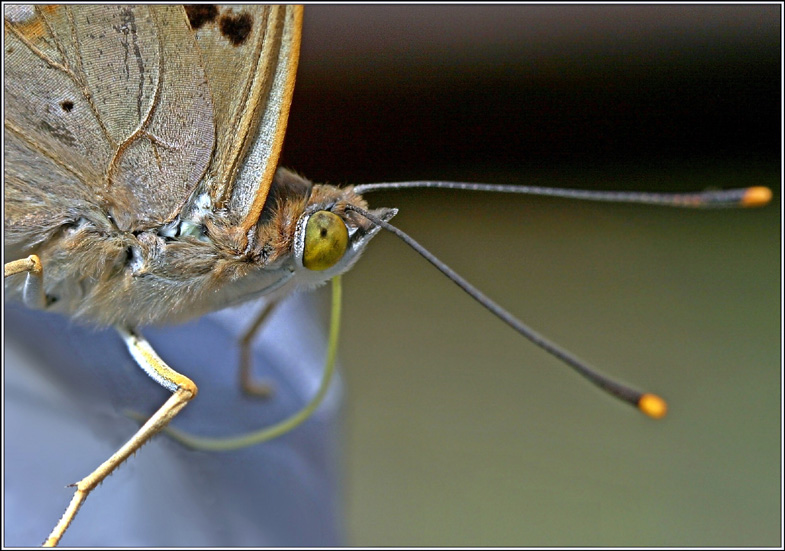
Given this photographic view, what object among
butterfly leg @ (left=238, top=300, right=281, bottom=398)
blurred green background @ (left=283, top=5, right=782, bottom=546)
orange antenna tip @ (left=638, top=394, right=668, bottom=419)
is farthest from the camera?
blurred green background @ (left=283, top=5, right=782, bottom=546)

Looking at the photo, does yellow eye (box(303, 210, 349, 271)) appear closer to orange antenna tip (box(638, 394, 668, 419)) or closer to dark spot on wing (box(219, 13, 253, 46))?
dark spot on wing (box(219, 13, 253, 46))

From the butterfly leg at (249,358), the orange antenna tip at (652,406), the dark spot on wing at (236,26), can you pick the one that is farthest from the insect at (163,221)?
the orange antenna tip at (652,406)

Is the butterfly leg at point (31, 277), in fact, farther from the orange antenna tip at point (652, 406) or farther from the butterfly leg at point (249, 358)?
the orange antenna tip at point (652, 406)

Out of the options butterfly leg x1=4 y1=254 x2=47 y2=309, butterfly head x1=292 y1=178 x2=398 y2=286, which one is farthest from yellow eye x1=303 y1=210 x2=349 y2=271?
butterfly leg x1=4 y1=254 x2=47 y2=309

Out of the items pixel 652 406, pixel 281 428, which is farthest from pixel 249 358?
pixel 652 406

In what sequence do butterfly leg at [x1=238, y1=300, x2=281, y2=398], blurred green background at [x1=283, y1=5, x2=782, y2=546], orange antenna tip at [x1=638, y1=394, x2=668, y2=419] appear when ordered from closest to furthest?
orange antenna tip at [x1=638, y1=394, x2=668, y2=419], butterfly leg at [x1=238, y1=300, x2=281, y2=398], blurred green background at [x1=283, y1=5, x2=782, y2=546]

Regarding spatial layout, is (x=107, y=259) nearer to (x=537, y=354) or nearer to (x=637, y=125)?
(x=537, y=354)

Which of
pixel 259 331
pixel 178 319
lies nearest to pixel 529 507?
pixel 259 331
